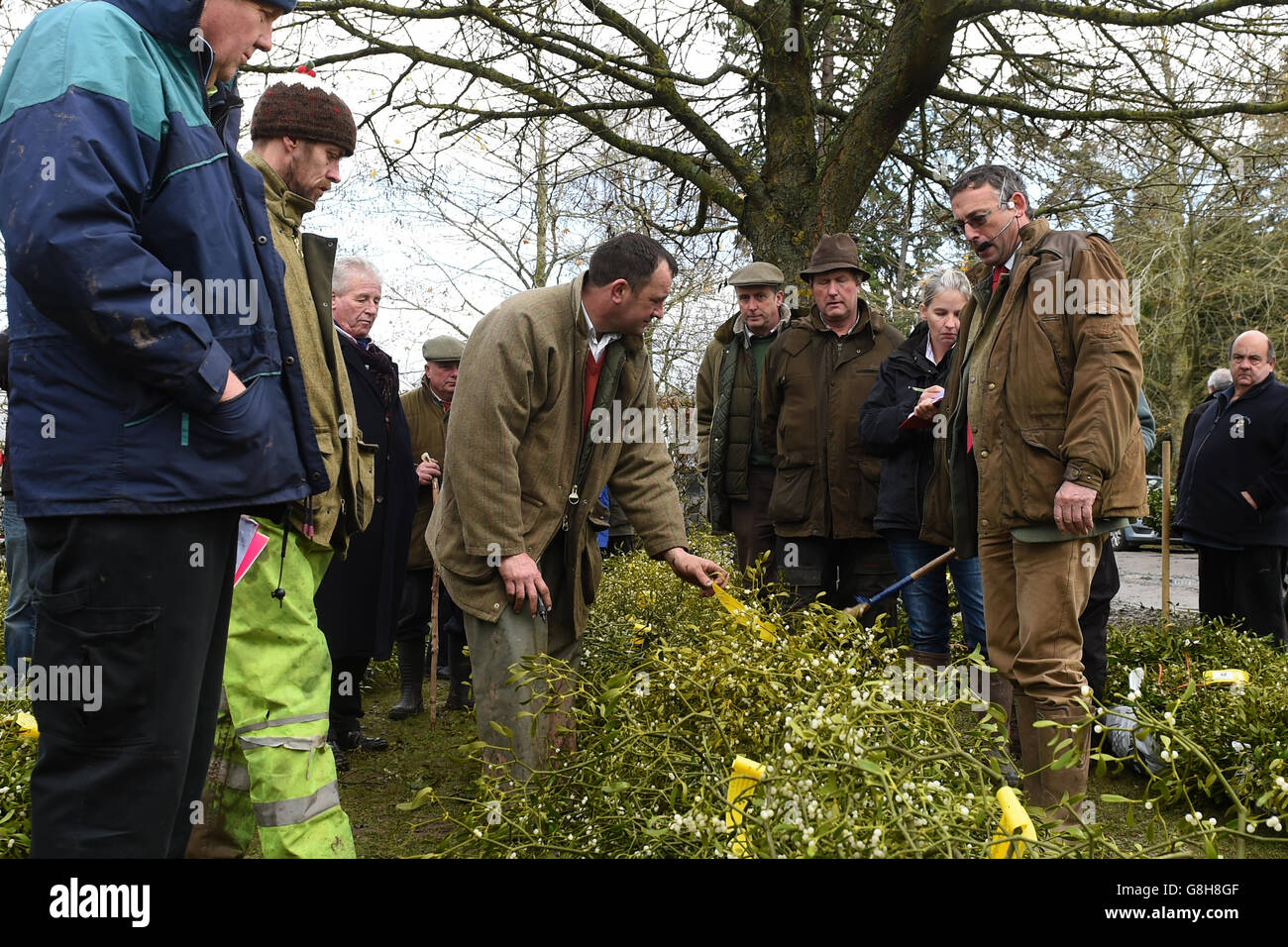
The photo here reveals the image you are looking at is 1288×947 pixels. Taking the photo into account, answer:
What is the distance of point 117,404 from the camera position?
7.04ft

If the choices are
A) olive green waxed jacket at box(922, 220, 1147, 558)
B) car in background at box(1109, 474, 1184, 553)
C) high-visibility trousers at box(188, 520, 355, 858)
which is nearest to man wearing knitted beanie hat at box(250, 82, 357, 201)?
high-visibility trousers at box(188, 520, 355, 858)

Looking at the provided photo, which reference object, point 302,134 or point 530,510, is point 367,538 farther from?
point 302,134

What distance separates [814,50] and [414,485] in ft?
18.9

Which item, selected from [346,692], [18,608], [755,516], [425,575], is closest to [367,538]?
[346,692]

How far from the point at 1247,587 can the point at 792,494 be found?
3086 mm

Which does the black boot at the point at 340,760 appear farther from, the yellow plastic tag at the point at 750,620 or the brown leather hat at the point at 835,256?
the brown leather hat at the point at 835,256

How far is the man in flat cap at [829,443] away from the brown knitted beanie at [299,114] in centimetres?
320

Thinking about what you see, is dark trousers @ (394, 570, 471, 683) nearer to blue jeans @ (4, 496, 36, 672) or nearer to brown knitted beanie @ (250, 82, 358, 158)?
blue jeans @ (4, 496, 36, 672)

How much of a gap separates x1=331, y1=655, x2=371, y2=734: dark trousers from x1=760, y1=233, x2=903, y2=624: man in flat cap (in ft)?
7.49

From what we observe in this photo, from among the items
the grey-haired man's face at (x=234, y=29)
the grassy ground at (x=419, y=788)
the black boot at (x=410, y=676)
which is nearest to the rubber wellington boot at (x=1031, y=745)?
the grassy ground at (x=419, y=788)

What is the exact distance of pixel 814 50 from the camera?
30.1 feet

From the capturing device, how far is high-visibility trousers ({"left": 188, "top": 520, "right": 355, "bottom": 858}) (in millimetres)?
2846

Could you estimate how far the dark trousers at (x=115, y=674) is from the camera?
2.11 m
